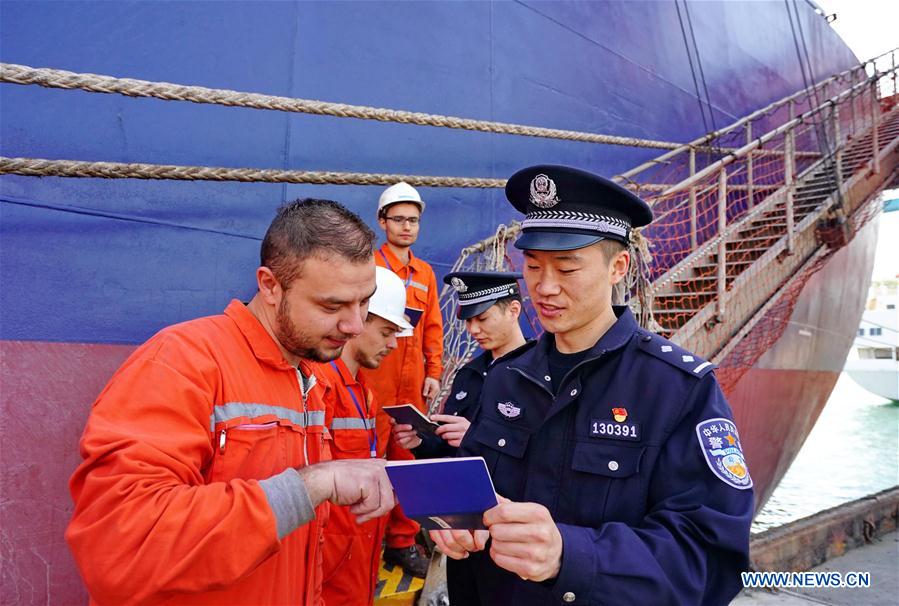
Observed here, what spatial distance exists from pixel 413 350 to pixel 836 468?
1410cm

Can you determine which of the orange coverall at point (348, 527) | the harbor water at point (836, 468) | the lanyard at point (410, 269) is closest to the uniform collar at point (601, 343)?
the orange coverall at point (348, 527)

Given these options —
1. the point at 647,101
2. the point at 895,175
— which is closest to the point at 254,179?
the point at 647,101

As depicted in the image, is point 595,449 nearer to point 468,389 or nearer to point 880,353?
point 468,389

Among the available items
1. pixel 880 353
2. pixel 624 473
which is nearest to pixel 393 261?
pixel 624 473

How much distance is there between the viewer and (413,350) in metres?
3.92

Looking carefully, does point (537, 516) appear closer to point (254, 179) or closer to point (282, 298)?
point (282, 298)

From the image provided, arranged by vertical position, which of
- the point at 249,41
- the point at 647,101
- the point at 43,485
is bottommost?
the point at 43,485

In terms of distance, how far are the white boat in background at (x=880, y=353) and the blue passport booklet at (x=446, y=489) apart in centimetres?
3269

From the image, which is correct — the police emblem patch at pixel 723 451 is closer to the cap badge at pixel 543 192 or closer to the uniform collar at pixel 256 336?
the cap badge at pixel 543 192

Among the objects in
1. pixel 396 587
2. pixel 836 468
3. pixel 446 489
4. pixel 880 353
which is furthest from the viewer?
pixel 880 353

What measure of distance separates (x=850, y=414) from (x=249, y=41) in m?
31.1

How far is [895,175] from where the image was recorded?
869 cm

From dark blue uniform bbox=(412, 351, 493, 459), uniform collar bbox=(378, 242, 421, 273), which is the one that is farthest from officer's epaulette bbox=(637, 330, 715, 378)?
uniform collar bbox=(378, 242, 421, 273)

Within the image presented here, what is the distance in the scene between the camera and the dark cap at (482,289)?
3393 mm
